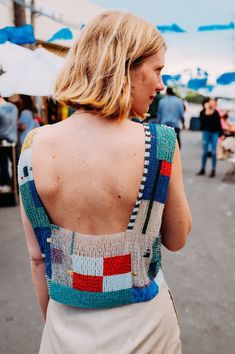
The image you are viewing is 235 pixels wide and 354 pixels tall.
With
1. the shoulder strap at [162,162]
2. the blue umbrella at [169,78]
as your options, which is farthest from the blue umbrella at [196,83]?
the shoulder strap at [162,162]

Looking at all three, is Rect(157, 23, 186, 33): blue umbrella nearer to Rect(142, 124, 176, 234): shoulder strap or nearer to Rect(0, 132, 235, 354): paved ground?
Rect(0, 132, 235, 354): paved ground

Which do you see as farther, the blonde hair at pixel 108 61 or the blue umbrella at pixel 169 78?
the blue umbrella at pixel 169 78

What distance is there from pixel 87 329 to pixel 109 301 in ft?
0.34

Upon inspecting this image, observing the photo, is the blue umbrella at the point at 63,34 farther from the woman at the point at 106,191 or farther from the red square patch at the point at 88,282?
the red square patch at the point at 88,282

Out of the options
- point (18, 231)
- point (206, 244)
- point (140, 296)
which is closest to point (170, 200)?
point (140, 296)

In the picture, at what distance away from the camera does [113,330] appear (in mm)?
1115

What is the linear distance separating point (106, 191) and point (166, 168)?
0.17m

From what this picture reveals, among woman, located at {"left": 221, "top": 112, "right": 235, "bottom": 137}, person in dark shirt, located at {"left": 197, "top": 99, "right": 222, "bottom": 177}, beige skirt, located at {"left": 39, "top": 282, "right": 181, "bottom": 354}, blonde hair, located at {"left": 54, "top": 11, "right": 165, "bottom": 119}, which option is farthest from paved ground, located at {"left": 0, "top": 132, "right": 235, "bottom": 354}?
woman, located at {"left": 221, "top": 112, "right": 235, "bottom": 137}

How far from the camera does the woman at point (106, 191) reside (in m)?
1.07

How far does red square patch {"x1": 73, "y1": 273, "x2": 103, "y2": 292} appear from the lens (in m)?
1.11

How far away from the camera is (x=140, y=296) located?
1144 millimetres

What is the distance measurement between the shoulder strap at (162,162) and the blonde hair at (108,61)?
0.11m

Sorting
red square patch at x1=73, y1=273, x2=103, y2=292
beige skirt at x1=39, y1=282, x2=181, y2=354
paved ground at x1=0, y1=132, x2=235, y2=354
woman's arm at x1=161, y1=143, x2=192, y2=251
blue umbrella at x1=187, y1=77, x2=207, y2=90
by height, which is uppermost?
woman's arm at x1=161, y1=143, x2=192, y2=251

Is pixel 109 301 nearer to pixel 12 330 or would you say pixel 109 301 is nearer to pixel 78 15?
pixel 12 330
